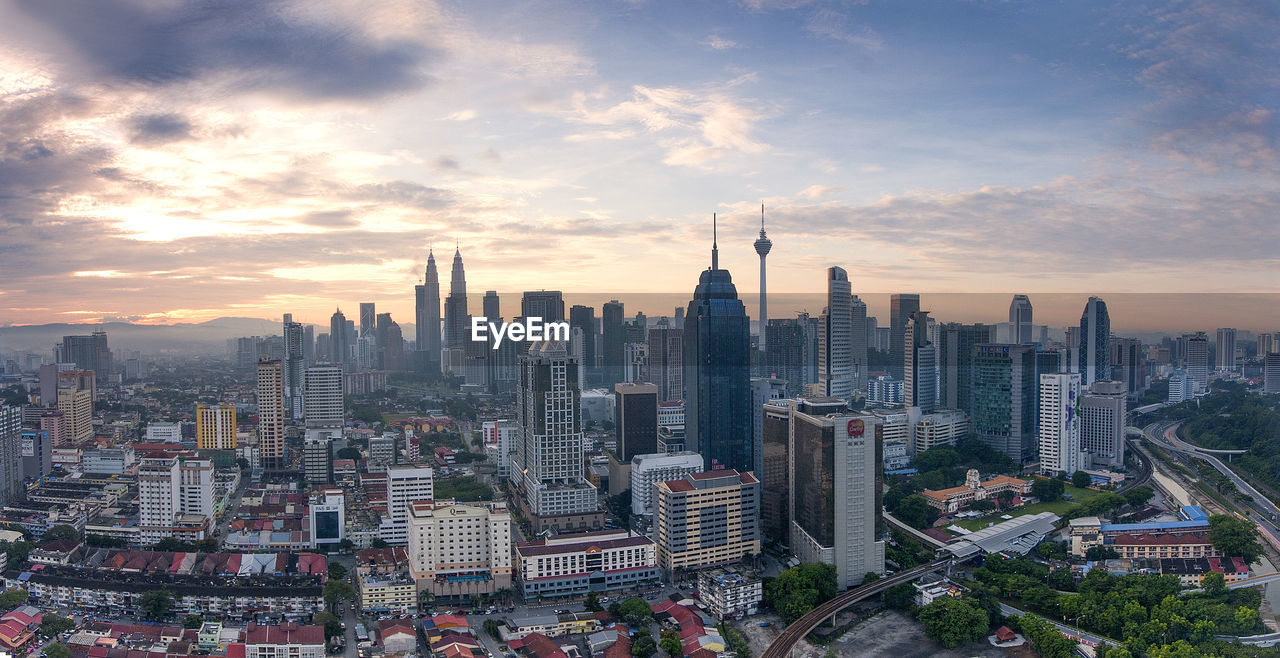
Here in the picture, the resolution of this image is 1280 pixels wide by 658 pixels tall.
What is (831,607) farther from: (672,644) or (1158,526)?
(1158,526)

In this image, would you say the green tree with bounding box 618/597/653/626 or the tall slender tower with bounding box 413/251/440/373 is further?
the tall slender tower with bounding box 413/251/440/373

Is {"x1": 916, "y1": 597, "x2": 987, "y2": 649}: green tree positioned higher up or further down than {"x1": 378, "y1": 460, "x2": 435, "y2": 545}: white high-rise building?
further down

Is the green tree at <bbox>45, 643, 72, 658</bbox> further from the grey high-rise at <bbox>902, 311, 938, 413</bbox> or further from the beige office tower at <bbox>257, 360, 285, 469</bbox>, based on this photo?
the grey high-rise at <bbox>902, 311, 938, 413</bbox>

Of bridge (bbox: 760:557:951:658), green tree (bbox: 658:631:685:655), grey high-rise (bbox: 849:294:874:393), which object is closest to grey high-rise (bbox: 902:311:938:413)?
grey high-rise (bbox: 849:294:874:393)

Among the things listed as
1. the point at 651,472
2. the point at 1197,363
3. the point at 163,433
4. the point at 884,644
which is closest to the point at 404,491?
the point at 651,472

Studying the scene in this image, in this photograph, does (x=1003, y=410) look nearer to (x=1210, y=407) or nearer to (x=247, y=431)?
(x=1210, y=407)

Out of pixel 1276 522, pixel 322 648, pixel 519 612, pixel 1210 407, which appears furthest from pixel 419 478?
pixel 1210 407

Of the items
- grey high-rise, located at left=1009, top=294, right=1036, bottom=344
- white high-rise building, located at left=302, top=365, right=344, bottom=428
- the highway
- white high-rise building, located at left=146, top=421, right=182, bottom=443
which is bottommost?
the highway
